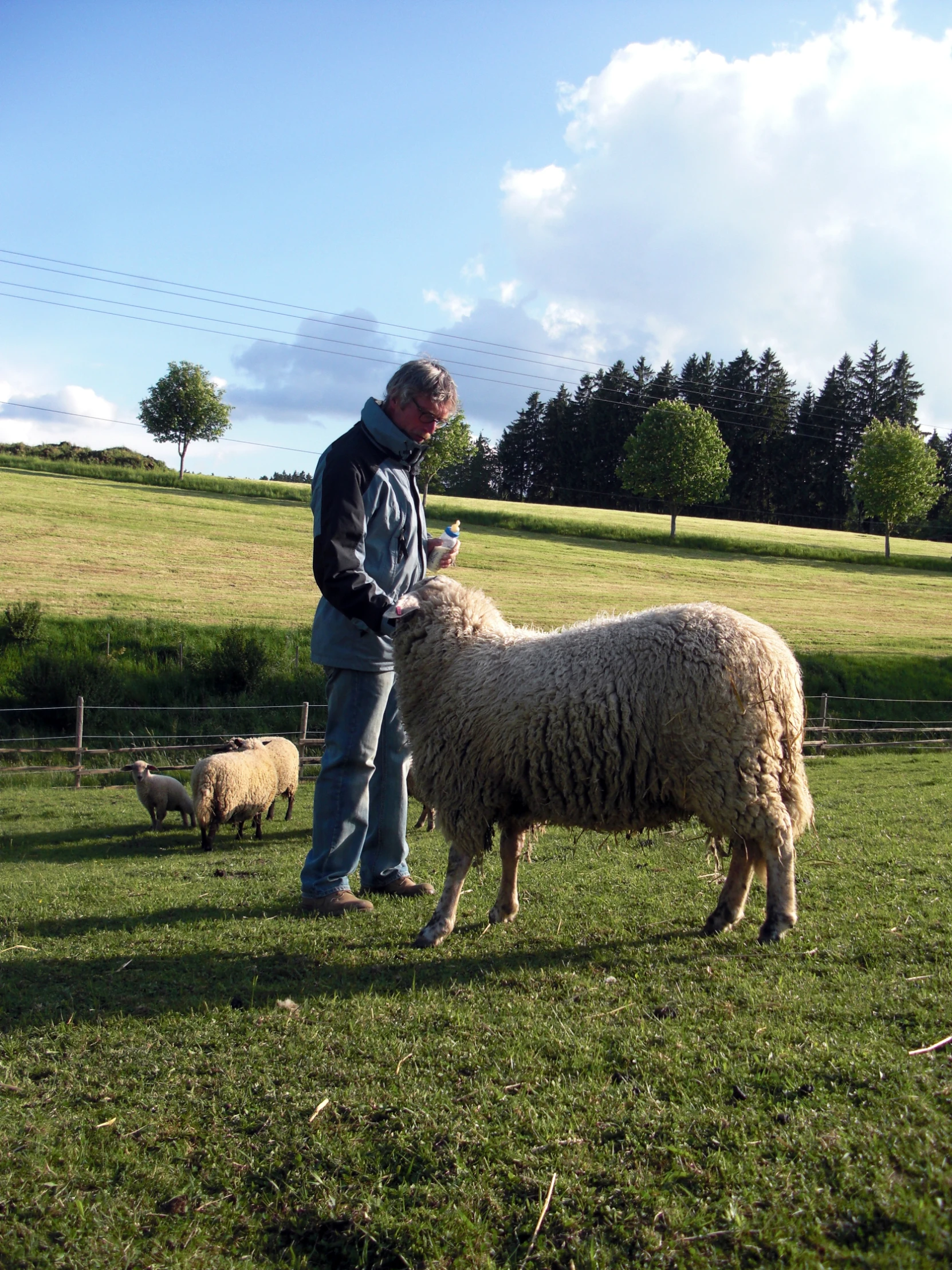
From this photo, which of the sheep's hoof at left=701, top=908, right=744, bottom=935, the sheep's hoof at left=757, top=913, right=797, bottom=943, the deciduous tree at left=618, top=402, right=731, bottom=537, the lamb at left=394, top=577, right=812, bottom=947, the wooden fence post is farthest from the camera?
the deciduous tree at left=618, top=402, right=731, bottom=537

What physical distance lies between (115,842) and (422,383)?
811cm

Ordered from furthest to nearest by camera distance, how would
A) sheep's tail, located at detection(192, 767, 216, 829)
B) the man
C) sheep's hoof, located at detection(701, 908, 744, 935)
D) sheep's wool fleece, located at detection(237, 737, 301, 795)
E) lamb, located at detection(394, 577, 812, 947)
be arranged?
sheep's wool fleece, located at detection(237, 737, 301, 795), sheep's tail, located at detection(192, 767, 216, 829), the man, sheep's hoof, located at detection(701, 908, 744, 935), lamb, located at detection(394, 577, 812, 947)

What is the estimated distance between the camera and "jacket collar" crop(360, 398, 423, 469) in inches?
214

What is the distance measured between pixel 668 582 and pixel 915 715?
1634 cm

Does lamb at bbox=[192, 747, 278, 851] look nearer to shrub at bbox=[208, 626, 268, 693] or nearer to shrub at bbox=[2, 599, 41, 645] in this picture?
shrub at bbox=[208, 626, 268, 693]

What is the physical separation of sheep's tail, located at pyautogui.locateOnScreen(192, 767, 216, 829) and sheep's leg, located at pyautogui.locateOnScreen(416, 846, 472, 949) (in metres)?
6.21

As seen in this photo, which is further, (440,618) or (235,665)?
(235,665)

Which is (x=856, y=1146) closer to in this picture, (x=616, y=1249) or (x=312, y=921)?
(x=616, y=1249)

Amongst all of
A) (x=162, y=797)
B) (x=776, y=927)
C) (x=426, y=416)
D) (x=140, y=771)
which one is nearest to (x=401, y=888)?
(x=776, y=927)

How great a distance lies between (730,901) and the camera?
4770mm

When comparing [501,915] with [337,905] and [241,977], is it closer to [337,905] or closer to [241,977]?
[337,905]

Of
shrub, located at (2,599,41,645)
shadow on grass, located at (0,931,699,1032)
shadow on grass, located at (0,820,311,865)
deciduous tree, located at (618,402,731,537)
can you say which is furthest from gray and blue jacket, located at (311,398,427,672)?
deciduous tree, located at (618,402,731,537)

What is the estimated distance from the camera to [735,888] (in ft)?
15.7

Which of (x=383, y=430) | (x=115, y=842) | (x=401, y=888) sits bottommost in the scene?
(x=115, y=842)
